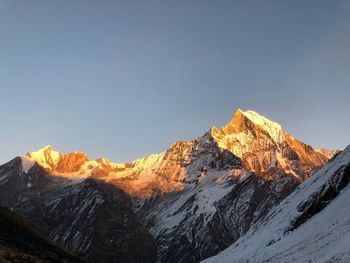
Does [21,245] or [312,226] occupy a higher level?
[21,245]

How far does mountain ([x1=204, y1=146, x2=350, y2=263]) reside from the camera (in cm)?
8300

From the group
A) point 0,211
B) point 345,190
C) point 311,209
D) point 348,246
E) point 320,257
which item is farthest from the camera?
point 0,211

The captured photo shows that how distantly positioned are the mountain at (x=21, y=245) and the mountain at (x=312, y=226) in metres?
37.7

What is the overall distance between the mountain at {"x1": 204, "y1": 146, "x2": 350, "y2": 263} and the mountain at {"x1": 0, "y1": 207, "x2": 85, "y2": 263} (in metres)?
37.7

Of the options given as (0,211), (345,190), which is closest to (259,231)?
(345,190)

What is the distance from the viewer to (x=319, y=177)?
141750 millimetres

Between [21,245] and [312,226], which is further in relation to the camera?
[312,226]

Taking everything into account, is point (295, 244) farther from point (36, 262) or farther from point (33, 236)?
point (33, 236)

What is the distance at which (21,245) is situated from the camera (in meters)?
104

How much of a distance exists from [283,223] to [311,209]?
14.0 metres

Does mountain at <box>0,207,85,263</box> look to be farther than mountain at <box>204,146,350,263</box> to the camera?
Yes

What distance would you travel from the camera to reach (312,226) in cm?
10650

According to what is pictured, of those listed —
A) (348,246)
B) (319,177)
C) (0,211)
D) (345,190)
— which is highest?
(0,211)

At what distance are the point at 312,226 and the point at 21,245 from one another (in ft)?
164
